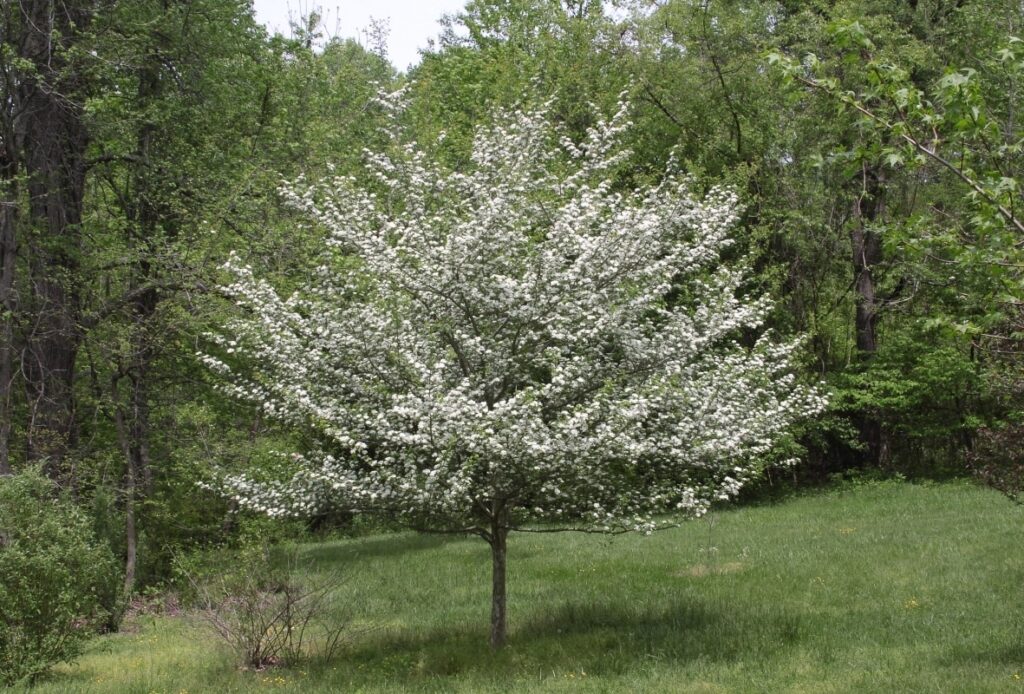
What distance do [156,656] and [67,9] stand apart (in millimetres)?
10073

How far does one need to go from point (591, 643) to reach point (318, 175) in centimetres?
1024

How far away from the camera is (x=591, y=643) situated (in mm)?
10797

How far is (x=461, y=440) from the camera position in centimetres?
931

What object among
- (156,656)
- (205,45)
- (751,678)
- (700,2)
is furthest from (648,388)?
(700,2)

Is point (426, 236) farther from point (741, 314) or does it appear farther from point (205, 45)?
point (205, 45)

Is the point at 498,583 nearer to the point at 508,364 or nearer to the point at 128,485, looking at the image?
the point at 508,364

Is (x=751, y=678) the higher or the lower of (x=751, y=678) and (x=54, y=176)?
the lower

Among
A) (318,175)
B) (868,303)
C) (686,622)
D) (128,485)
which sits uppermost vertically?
(318,175)

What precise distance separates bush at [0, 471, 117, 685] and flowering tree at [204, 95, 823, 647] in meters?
2.60

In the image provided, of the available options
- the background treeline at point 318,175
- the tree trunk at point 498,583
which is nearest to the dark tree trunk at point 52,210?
the background treeline at point 318,175

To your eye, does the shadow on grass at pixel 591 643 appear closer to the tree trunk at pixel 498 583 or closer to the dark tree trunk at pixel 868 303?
the tree trunk at pixel 498 583

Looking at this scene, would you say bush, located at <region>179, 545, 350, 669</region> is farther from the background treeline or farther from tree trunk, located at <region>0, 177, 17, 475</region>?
tree trunk, located at <region>0, 177, 17, 475</region>

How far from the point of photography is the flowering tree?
9.62 m

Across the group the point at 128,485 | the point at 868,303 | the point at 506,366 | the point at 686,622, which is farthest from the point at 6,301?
the point at 868,303
